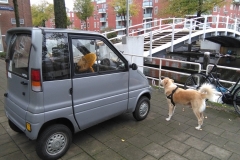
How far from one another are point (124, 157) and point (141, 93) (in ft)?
4.81

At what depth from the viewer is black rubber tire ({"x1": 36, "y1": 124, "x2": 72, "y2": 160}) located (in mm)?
2646

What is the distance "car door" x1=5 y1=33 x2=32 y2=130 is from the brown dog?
272cm

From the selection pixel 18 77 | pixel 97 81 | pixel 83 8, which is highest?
pixel 83 8

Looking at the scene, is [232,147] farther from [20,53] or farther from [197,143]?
[20,53]

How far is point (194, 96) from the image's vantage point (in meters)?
3.65

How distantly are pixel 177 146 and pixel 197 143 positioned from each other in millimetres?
391

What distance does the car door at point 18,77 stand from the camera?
2607 mm

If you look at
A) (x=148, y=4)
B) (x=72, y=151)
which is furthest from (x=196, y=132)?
(x=148, y=4)

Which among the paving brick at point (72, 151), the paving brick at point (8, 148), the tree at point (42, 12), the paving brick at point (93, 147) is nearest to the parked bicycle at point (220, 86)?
the paving brick at point (93, 147)

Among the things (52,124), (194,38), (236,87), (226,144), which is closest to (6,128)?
(52,124)

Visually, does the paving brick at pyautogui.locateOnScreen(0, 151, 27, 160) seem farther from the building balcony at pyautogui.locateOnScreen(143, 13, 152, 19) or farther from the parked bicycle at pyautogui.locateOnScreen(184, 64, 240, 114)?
the building balcony at pyautogui.locateOnScreen(143, 13, 152, 19)

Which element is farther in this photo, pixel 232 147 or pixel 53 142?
pixel 232 147

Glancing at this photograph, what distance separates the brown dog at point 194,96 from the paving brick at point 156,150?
1085 mm

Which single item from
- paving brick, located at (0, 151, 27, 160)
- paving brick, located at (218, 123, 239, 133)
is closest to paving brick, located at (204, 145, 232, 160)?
paving brick, located at (218, 123, 239, 133)
